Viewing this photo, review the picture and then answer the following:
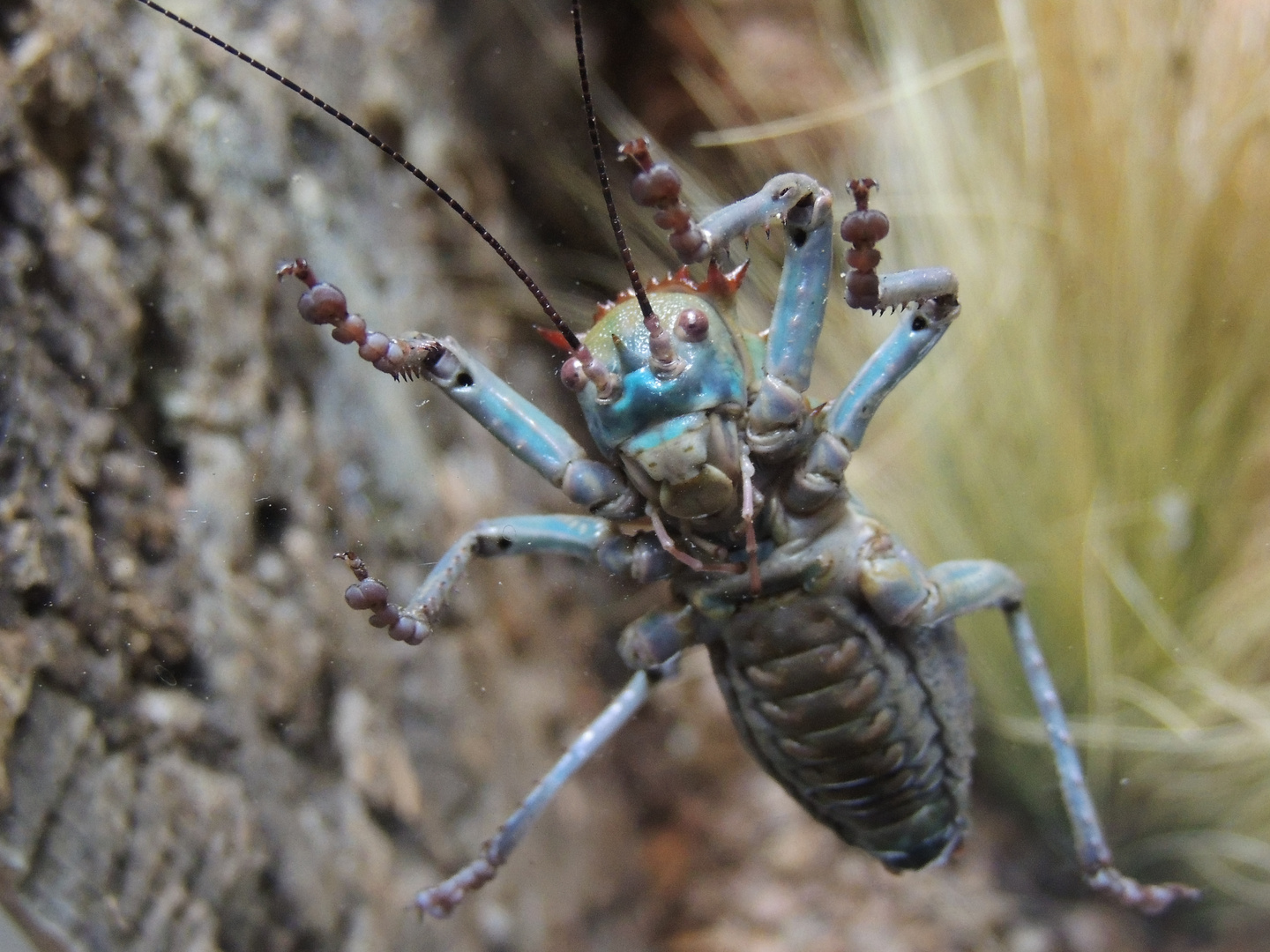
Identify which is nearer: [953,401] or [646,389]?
[646,389]

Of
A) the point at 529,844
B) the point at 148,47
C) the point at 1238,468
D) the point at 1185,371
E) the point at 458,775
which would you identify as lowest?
the point at 529,844

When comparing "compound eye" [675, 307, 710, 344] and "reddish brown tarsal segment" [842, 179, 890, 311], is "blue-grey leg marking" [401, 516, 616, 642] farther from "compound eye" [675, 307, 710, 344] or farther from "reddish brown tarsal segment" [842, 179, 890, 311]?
"reddish brown tarsal segment" [842, 179, 890, 311]

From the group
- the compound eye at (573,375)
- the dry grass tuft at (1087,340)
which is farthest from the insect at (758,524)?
the dry grass tuft at (1087,340)

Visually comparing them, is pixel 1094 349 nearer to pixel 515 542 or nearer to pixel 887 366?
pixel 887 366

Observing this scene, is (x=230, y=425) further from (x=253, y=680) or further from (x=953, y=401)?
(x=953, y=401)

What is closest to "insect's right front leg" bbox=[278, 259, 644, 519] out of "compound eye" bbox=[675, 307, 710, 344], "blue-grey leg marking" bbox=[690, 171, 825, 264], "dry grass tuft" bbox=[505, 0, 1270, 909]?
"compound eye" bbox=[675, 307, 710, 344]

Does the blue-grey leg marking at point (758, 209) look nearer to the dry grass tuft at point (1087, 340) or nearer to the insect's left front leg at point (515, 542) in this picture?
the insect's left front leg at point (515, 542)

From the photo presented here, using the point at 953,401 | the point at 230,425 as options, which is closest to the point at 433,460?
the point at 230,425
